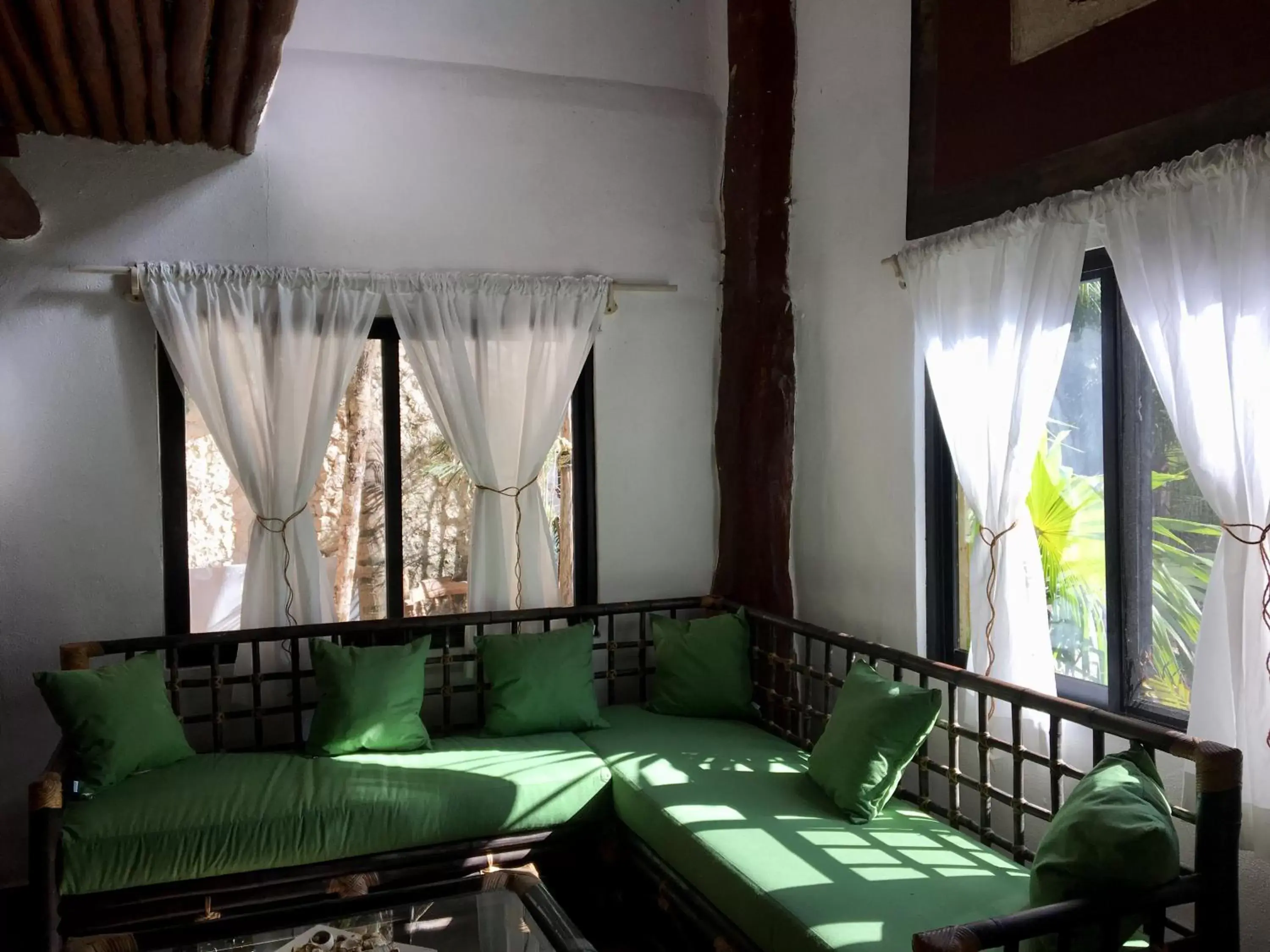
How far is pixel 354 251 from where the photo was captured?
377 cm

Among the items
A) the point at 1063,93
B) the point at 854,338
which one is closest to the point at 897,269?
the point at 854,338

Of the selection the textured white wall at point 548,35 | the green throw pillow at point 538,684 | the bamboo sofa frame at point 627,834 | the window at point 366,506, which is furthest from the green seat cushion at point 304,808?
the textured white wall at point 548,35

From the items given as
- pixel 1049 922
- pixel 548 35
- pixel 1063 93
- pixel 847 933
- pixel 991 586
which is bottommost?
pixel 847 933

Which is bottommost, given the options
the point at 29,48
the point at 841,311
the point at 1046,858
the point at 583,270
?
the point at 1046,858

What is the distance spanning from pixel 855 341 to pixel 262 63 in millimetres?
2178

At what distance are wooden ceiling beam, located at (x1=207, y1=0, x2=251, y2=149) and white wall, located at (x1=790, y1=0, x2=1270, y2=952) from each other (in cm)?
206

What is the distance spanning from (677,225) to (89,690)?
2840 millimetres

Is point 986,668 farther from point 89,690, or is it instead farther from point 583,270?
point 89,690

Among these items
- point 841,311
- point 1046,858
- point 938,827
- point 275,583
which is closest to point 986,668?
point 938,827

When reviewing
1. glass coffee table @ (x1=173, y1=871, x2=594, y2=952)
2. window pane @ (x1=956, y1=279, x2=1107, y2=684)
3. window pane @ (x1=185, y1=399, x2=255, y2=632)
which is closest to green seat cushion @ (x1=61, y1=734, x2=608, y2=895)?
glass coffee table @ (x1=173, y1=871, x2=594, y2=952)

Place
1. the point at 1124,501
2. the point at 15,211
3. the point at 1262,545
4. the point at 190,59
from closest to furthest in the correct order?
the point at 1262,545
the point at 1124,501
the point at 190,59
the point at 15,211

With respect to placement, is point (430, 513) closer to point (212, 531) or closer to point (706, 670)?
point (212, 531)

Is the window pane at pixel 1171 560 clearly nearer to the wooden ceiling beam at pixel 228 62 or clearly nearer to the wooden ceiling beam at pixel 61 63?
the wooden ceiling beam at pixel 228 62

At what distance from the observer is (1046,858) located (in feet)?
6.23
